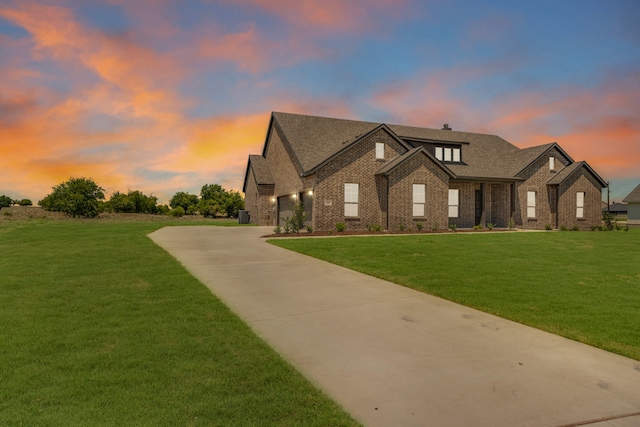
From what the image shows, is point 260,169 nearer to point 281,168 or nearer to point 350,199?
point 281,168

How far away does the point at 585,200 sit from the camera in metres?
30.2

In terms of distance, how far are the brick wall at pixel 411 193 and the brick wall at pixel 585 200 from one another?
11.3 meters

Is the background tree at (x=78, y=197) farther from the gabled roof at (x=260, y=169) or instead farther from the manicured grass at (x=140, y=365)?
the manicured grass at (x=140, y=365)

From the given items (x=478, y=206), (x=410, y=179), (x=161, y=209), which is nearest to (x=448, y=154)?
(x=478, y=206)

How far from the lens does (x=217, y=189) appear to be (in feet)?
251

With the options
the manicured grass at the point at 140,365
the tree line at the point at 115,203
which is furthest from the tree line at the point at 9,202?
the manicured grass at the point at 140,365

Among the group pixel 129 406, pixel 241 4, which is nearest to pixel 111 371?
pixel 129 406

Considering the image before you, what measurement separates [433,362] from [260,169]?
30.6m

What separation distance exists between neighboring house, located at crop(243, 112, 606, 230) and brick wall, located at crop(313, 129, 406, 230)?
0.06 metres

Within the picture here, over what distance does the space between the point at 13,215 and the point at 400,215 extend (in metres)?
53.2

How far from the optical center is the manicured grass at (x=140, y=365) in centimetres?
309

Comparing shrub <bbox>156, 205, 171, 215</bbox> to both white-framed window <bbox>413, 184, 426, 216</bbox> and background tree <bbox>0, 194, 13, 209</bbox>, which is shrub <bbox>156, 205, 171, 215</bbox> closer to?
white-framed window <bbox>413, 184, 426, 216</bbox>

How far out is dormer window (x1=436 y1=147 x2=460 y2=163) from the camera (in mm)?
29188

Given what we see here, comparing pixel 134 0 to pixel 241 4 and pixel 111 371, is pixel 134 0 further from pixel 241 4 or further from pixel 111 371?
pixel 111 371
